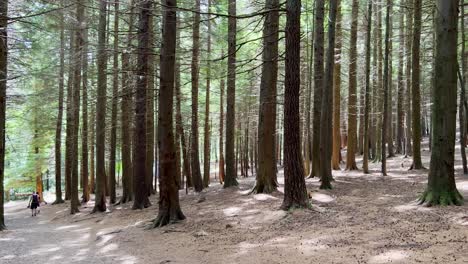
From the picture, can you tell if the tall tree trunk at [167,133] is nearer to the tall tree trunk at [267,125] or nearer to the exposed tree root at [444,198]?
the tall tree trunk at [267,125]

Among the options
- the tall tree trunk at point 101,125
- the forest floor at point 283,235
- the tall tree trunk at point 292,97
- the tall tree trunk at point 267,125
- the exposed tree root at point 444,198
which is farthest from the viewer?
the tall tree trunk at point 101,125

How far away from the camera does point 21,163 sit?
33.0 metres

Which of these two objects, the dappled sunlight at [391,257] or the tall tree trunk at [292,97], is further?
the tall tree trunk at [292,97]

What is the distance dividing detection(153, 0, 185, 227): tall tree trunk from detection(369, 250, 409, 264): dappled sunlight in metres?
5.55

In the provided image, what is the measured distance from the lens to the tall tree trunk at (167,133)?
9.84 metres

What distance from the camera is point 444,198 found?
798cm

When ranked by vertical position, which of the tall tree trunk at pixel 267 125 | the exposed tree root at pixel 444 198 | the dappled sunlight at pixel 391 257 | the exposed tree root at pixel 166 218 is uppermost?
the tall tree trunk at pixel 267 125

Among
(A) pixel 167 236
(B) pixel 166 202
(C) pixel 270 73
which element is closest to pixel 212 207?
(B) pixel 166 202

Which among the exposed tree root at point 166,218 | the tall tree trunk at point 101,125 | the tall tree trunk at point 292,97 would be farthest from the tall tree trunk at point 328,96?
the tall tree trunk at point 101,125

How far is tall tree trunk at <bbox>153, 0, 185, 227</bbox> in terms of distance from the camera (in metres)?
9.84

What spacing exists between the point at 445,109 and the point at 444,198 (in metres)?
1.79

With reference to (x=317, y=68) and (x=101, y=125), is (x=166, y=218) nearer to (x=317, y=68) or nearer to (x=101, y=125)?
(x=317, y=68)

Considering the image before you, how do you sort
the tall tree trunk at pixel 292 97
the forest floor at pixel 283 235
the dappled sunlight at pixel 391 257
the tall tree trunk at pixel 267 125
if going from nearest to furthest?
the dappled sunlight at pixel 391 257, the forest floor at pixel 283 235, the tall tree trunk at pixel 292 97, the tall tree trunk at pixel 267 125

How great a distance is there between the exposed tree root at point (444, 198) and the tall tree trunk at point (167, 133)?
5666mm
